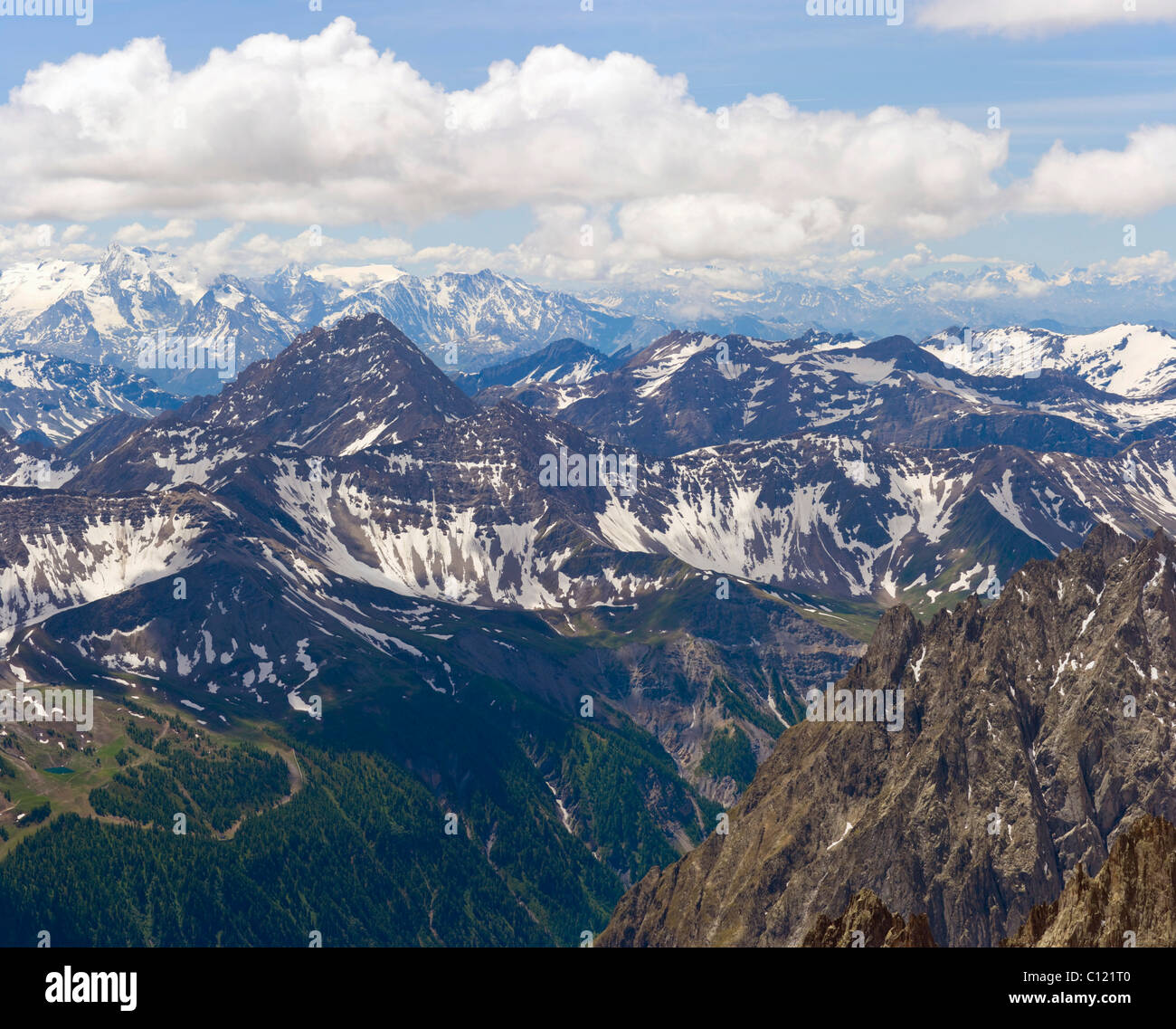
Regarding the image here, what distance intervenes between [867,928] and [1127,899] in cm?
2871

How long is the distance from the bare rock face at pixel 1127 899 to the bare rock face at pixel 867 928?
12.2 meters

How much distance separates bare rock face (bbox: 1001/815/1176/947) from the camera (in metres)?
109

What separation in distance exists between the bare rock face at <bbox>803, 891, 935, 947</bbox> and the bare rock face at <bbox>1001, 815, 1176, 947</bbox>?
1222 cm

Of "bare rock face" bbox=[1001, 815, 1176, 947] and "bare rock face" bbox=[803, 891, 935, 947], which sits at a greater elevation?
"bare rock face" bbox=[1001, 815, 1176, 947]

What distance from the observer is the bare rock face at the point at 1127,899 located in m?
109

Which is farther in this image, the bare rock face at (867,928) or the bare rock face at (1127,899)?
the bare rock face at (867,928)

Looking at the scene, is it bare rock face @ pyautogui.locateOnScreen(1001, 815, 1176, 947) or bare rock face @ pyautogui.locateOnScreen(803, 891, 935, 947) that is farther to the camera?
bare rock face @ pyautogui.locateOnScreen(803, 891, 935, 947)

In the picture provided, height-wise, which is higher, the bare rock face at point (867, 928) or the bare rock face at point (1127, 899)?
the bare rock face at point (1127, 899)

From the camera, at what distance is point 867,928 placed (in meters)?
128
